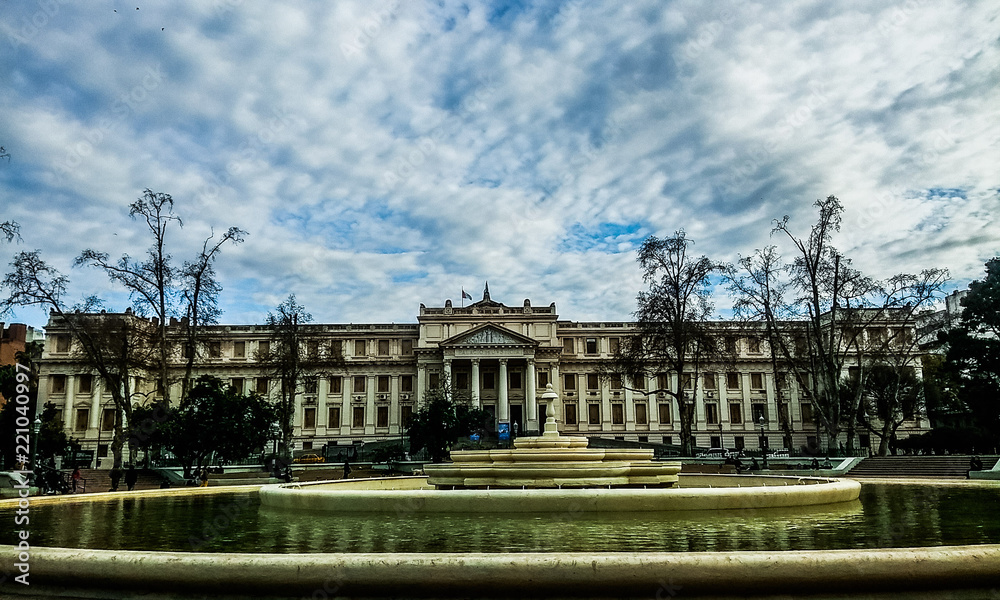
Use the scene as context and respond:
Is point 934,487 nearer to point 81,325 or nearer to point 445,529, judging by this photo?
point 445,529

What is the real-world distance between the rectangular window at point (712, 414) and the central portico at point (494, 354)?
15.2 m

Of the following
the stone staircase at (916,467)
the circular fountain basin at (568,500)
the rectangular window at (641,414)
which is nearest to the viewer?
the circular fountain basin at (568,500)

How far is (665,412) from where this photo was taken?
224 feet

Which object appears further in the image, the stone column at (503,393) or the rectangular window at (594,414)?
the rectangular window at (594,414)

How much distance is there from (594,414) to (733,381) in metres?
14.0

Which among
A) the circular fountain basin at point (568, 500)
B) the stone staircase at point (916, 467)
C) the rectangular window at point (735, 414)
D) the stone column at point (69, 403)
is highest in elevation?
the stone column at point (69, 403)

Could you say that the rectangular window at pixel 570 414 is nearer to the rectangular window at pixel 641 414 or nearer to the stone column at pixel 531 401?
the stone column at pixel 531 401

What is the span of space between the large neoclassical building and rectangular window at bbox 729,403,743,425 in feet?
0.32

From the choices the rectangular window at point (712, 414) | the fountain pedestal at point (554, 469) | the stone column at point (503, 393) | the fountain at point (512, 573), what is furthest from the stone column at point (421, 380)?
the fountain at point (512, 573)

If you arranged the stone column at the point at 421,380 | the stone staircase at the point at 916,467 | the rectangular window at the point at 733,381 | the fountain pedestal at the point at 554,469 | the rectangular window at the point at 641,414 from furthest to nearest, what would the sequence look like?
the rectangular window at the point at 733,381
the rectangular window at the point at 641,414
the stone column at the point at 421,380
the stone staircase at the point at 916,467
the fountain pedestal at the point at 554,469

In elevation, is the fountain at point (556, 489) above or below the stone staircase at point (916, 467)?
above

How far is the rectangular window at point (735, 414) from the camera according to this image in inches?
2672

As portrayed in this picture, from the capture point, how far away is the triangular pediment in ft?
210

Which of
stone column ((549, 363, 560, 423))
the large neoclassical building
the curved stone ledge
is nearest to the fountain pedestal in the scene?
the curved stone ledge
